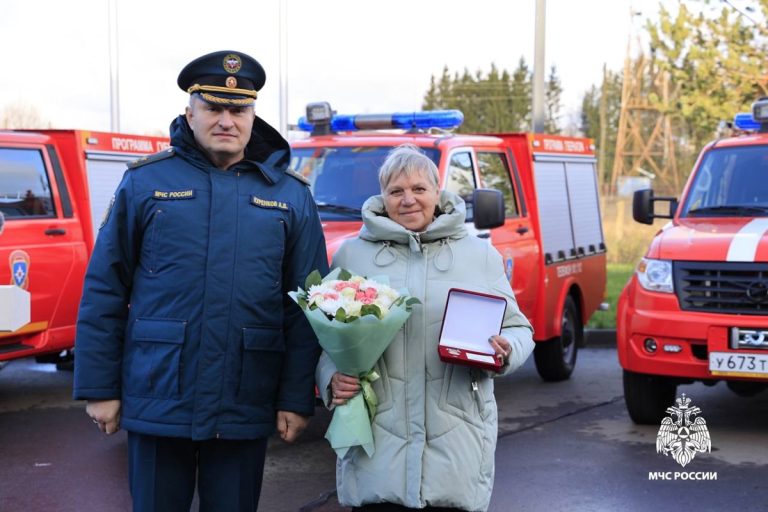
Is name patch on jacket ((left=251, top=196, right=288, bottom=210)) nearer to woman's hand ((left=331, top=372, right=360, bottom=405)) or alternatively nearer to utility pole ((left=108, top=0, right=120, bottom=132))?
woman's hand ((left=331, top=372, right=360, bottom=405))

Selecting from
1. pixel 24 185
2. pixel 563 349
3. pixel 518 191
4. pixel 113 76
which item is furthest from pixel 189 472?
pixel 113 76

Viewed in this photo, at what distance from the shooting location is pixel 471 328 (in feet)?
10.3

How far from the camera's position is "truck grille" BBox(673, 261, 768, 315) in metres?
6.63

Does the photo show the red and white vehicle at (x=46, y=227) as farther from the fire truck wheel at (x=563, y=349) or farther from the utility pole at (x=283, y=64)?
the utility pole at (x=283, y=64)

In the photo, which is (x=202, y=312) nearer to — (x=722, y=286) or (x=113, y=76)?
(x=722, y=286)

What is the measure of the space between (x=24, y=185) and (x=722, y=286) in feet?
17.1

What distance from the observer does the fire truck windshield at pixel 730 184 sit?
757 centimetres

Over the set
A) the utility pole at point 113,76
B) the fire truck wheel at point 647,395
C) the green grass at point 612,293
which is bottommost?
the green grass at point 612,293

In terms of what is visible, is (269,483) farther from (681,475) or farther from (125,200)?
(125,200)

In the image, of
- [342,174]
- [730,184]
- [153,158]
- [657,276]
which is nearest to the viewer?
[153,158]

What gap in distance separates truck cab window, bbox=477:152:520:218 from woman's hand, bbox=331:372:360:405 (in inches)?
202

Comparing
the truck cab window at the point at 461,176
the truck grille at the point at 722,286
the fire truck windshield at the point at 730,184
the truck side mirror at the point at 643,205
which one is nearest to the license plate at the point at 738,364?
the truck grille at the point at 722,286

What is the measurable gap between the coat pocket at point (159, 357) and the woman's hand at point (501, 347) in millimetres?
919

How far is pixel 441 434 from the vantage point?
3.20 m
